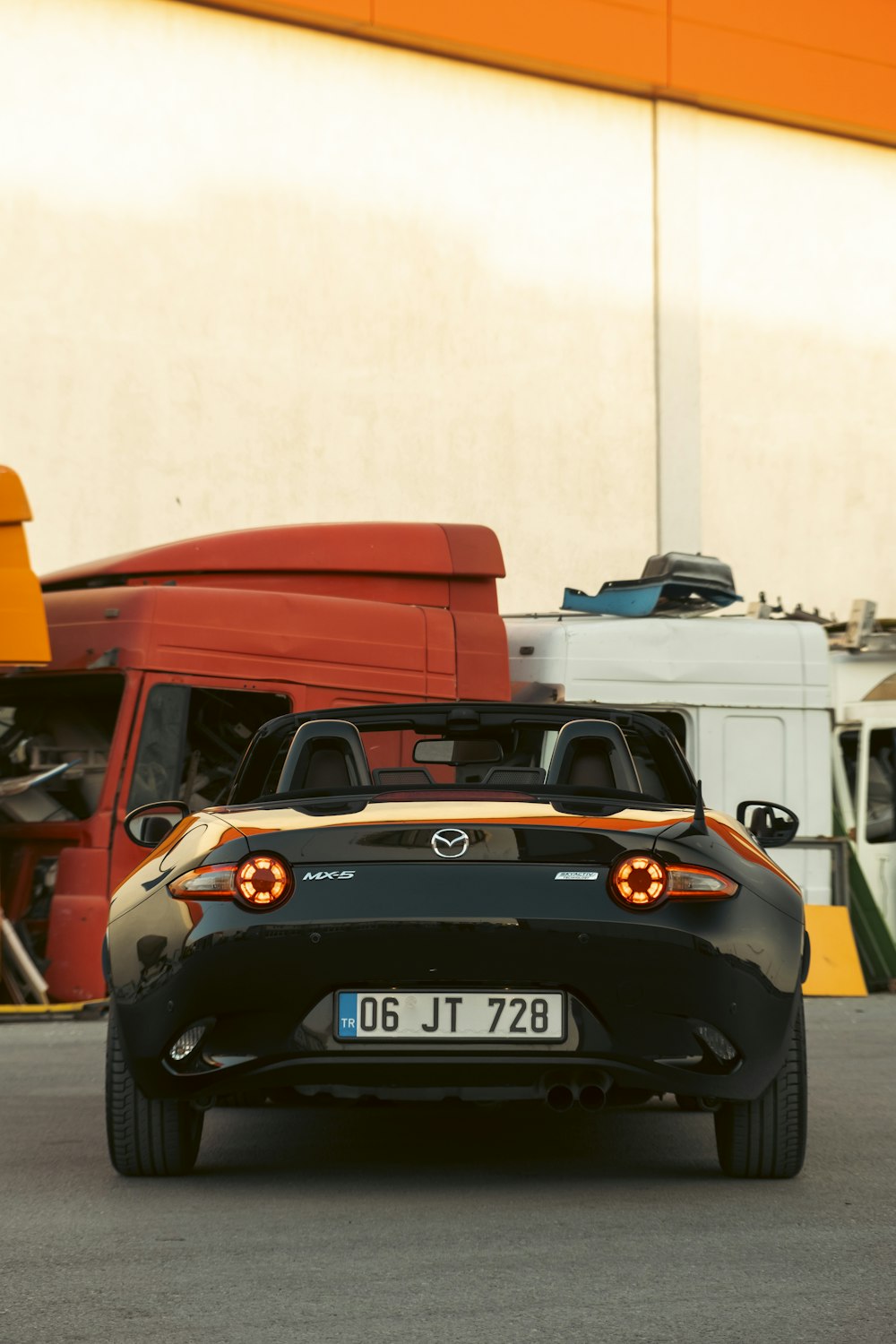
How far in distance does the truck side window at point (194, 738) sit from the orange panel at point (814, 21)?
14.5 metres

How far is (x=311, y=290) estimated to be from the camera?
2116cm

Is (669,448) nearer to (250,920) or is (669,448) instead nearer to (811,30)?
(811,30)

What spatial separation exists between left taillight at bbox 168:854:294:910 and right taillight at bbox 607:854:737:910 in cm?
85

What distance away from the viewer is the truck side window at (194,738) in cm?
1125

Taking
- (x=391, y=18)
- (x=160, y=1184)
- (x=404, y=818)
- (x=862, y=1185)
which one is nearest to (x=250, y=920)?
(x=404, y=818)

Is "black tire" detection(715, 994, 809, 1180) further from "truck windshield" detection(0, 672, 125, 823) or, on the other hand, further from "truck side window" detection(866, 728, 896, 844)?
"truck side window" detection(866, 728, 896, 844)

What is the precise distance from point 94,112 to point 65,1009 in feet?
39.4

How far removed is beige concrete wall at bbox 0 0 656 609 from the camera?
19.7 metres

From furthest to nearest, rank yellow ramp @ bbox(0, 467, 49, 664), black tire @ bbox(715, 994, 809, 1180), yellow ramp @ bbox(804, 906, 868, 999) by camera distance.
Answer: yellow ramp @ bbox(804, 906, 868, 999), yellow ramp @ bbox(0, 467, 49, 664), black tire @ bbox(715, 994, 809, 1180)

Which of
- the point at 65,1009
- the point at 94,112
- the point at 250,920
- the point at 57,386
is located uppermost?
the point at 94,112

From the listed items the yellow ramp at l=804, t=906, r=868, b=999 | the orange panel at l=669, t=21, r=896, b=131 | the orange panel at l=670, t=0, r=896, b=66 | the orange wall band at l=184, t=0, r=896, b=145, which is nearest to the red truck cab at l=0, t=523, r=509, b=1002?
the yellow ramp at l=804, t=906, r=868, b=999

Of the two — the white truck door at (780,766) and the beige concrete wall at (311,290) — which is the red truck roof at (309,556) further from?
the beige concrete wall at (311,290)

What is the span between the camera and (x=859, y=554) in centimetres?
2478

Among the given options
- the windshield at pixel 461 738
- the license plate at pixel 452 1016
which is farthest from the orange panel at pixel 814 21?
the license plate at pixel 452 1016
